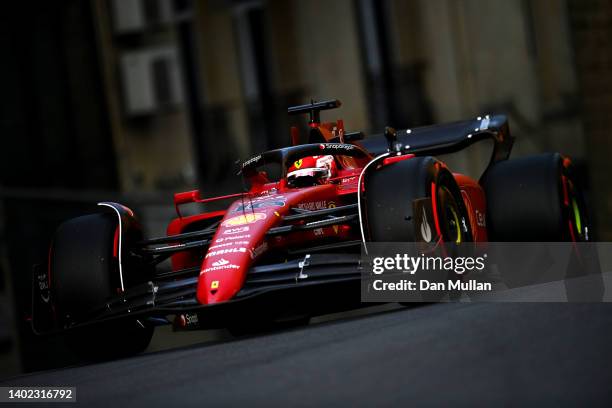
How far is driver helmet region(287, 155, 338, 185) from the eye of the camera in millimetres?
8344

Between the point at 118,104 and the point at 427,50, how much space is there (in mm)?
5996

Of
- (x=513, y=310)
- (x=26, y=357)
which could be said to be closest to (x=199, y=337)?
(x=26, y=357)

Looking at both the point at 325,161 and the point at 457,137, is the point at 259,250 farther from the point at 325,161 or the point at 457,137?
the point at 457,137

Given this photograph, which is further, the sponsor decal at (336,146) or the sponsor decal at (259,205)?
the sponsor decal at (336,146)

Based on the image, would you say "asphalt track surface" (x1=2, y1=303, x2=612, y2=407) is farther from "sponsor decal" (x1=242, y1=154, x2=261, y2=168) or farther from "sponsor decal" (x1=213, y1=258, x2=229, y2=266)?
"sponsor decal" (x1=242, y1=154, x2=261, y2=168)

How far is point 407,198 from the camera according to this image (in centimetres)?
727

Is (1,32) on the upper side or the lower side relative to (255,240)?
upper

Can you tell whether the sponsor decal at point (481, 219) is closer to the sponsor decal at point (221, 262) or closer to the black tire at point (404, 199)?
the black tire at point (404, 199)

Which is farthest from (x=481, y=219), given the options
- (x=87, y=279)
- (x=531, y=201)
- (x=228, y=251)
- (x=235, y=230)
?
(x=87, y=279)

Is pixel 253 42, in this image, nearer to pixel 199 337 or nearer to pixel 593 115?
pixel 593 115

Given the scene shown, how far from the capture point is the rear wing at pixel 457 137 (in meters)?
9.46

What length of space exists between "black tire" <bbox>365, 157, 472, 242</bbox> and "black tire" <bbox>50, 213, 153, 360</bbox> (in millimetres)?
1390

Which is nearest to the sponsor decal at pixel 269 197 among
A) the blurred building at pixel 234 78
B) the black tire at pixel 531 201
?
the black tire at pixel 531 201

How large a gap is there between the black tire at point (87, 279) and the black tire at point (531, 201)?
219 cm
